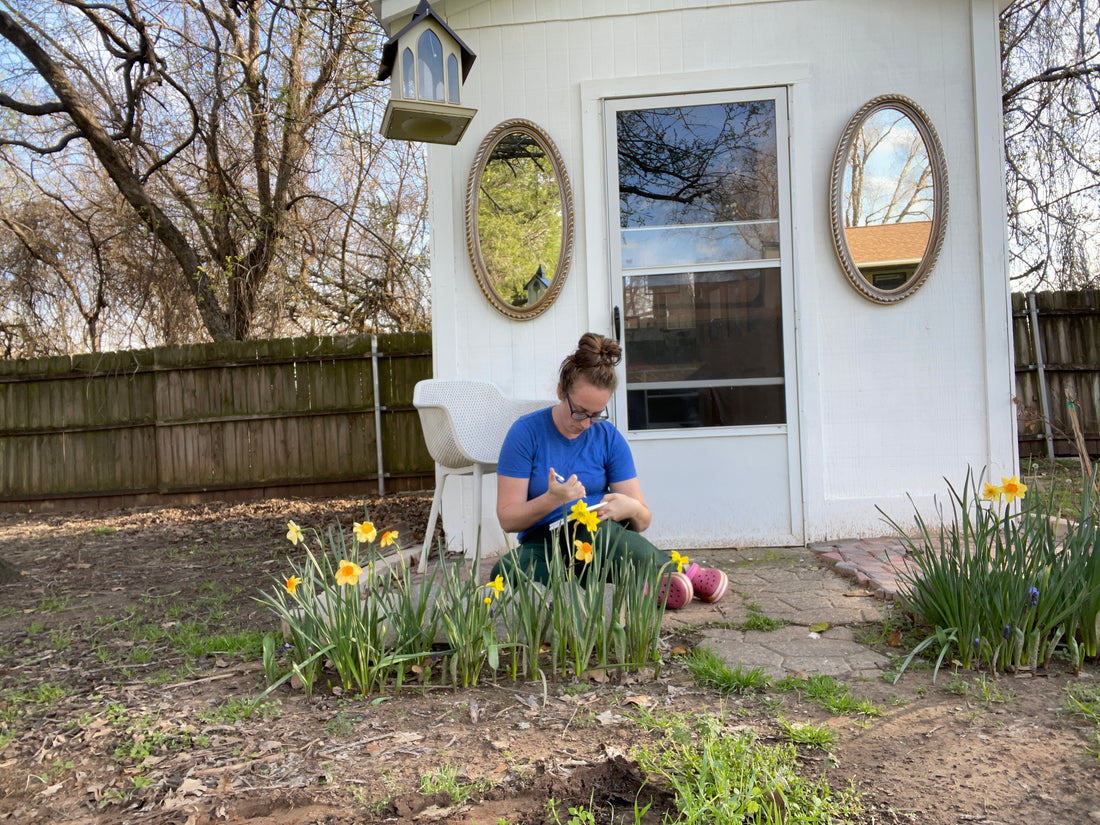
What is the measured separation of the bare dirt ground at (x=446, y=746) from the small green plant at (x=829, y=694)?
0.13ft

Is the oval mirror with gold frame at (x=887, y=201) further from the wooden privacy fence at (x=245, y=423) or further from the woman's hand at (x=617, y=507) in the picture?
the wooden privacy fence at (x=245, y=423)

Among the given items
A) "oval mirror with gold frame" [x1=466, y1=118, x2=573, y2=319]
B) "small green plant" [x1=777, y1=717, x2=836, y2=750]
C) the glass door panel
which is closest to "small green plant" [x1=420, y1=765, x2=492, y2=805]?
"small green plant" [x1=777, y1=717, x2=836, y2=750]

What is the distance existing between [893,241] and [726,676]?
2.75m

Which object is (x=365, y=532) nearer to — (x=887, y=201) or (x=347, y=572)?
(x=347, y=572)

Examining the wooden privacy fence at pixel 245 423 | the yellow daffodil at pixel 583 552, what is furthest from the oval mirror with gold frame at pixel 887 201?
the wooden privacy fence at pixel 245 423

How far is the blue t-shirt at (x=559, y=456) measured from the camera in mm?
2707

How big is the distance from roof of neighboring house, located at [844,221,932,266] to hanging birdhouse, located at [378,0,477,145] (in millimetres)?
2000

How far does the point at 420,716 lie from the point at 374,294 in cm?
751

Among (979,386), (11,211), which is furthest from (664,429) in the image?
(11,211)

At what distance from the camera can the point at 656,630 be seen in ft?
7.30

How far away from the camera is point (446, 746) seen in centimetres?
181

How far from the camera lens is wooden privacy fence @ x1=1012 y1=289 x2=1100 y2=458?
7.73m

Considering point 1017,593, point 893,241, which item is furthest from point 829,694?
point 893,241

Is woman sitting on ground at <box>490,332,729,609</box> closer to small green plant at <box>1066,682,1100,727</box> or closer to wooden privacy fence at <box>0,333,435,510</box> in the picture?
small green plant at <box>1066,682,1100,727</box>
